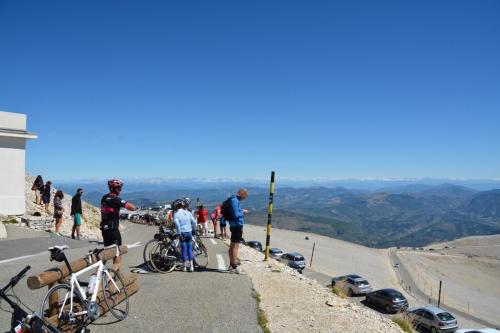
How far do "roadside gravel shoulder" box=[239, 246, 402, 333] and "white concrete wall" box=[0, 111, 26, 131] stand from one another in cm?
1615

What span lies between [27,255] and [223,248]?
22.2 ft

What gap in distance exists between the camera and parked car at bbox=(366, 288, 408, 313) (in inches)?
979

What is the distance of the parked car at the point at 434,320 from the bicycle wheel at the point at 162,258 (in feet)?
57.0

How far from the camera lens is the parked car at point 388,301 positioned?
24.9 meters

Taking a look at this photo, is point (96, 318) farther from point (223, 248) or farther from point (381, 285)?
point (381, 285)

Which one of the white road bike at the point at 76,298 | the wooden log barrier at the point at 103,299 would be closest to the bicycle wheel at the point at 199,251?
the wooden log barrier at the point at 103,299

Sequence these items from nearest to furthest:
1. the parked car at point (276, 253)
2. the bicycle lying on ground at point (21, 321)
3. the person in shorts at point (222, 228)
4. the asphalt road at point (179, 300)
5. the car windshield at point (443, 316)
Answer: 1. the bicycle lying on ground at point (21, 321)
2. the asphalt road at point (179, 300)
3. the person in shorts at point (222, 228)
4. the car windshield at point (443, 316)
5. the parked car at point (276, 253)

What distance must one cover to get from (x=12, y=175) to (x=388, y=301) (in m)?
23.6

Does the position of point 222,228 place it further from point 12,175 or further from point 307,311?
point 307,311

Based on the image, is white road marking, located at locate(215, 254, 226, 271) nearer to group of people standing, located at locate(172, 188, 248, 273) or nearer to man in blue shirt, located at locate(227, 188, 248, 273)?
group of people standing, located at locate(172, 188, 248, 273)

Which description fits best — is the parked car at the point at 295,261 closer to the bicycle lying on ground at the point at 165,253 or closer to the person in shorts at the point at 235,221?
the person in shorts at the point at 235,221

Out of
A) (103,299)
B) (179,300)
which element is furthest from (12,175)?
(103,299)

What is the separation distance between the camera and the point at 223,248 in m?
15.1

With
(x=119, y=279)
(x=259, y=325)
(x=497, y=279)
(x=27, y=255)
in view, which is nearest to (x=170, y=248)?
(x=119, y=279)
